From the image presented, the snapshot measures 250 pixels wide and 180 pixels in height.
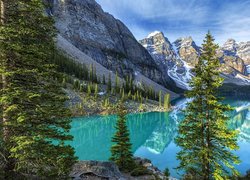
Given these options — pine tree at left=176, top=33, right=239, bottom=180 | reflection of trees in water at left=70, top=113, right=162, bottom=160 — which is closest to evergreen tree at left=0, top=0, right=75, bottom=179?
pine tree at left=176, top=33, right=239, bottom=180

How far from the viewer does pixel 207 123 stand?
49.0ft

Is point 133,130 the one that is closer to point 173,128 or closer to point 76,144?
point 173,128

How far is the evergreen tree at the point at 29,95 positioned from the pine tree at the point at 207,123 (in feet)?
27.0

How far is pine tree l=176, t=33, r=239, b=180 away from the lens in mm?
14492

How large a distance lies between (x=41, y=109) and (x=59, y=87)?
179 cm

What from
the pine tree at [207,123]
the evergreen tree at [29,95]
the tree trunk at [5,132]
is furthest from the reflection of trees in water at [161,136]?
the tree trunk at [5,132]

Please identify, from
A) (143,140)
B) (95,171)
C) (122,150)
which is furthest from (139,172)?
(143,140)

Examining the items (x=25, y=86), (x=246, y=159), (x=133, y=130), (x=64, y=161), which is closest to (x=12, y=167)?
(x=64, y=161)

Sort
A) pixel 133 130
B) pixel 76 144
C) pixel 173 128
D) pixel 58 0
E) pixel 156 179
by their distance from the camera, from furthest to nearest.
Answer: pixel 58 0 → pixel 173 128 → pixel 133 130 → pixel 76 144 → pixel 156 179

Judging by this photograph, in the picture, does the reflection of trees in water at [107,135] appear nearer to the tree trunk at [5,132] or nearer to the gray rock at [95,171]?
the gray rock at [95,171]

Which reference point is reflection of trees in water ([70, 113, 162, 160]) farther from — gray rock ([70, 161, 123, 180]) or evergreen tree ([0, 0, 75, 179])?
evergreen tree ([0, 0, 75, 179])

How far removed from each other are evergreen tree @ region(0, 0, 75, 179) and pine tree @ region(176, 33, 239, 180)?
8.22m

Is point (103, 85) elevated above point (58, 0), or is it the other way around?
point (58, 0)

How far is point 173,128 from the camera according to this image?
71.6m
